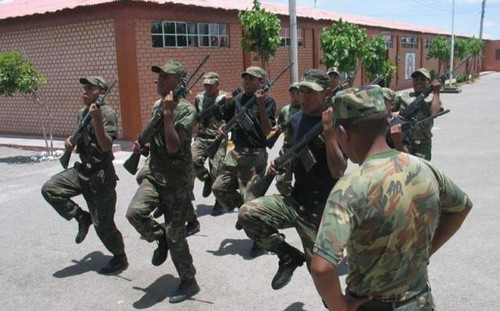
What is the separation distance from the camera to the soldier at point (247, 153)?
5.47 meters

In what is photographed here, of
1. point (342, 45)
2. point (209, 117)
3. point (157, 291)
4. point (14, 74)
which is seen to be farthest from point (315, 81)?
point (342, 45)

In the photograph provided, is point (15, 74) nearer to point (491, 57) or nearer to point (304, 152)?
point (304, 152)

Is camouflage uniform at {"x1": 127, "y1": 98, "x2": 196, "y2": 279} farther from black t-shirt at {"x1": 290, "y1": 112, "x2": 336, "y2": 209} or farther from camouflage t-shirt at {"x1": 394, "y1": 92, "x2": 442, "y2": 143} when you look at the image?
camouflage t-shirt at {"x1": 394, "y1": 92, "x2": 442, "y2": 143}

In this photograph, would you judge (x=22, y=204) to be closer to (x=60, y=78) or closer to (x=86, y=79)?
(x=86, y=79)

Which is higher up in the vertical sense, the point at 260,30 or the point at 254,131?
the point at 260,30

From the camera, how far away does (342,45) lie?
17609 mm

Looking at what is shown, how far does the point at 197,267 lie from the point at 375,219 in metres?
3.27

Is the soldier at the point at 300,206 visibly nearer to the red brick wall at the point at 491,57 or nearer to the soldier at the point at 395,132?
the soldier at the point at 395,132

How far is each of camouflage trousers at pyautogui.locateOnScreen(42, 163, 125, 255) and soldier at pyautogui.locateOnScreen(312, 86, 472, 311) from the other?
10.5 ft

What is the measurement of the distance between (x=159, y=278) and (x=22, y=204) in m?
4.04

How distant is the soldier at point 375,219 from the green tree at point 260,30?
1229cm

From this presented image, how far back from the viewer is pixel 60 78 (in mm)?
13898

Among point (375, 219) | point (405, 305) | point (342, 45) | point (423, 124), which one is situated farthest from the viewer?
point (342, 45)

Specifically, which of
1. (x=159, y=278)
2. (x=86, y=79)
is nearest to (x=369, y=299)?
(x=159, y=278)
